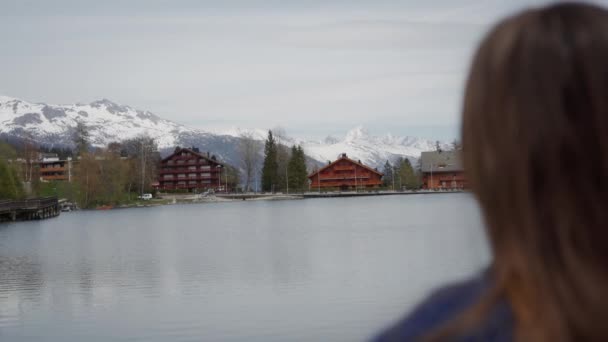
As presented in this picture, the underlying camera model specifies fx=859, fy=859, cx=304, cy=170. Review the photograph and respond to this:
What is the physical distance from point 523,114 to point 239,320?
574 inches

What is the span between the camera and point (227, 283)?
2062cm

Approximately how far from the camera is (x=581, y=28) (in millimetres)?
914

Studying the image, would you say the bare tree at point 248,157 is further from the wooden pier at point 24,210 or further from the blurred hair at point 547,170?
the blurred hair at point 547,170

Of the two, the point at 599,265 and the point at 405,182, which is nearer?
the point at 599,265

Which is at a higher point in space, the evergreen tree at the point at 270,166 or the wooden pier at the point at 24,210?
the evergreen tree at the point at 270,166

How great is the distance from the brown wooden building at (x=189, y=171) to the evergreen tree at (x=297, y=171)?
18540 mm

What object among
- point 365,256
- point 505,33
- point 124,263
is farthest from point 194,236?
point 505,33

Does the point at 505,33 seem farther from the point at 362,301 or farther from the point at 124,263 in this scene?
the point at 124,263

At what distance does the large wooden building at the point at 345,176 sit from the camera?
116625 millimetres

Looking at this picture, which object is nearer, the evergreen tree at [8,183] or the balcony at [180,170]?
the evergreen tree at [8,183]

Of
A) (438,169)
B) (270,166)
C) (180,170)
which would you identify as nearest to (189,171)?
(180,170)

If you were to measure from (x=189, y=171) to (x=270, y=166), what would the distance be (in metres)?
22.0

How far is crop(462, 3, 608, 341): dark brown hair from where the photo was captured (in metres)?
0.86

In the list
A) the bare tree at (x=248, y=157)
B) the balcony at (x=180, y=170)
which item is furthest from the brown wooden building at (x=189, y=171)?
the bare tree at (x=248, y=157)
